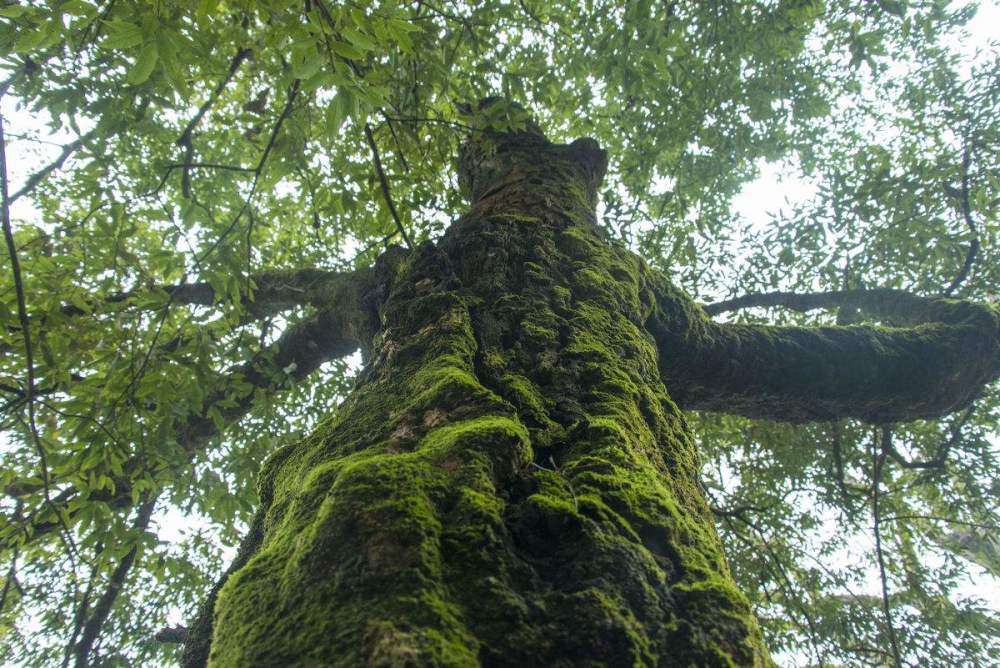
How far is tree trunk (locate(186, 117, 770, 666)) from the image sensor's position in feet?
3.33

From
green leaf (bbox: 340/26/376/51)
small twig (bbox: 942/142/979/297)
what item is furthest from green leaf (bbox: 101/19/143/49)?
small twig (bbox: 942/142/979/297)

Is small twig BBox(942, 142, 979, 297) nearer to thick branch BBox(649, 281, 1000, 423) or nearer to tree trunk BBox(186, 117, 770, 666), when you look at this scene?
thick branch BBox(649, 281, 1000, 423)

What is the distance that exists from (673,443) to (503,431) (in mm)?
889

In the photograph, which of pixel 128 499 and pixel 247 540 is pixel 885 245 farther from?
pixel 128 499

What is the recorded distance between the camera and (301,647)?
3.24 feet

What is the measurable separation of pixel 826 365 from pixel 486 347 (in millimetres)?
2503

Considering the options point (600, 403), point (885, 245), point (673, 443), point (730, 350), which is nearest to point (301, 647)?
point (600, 403)

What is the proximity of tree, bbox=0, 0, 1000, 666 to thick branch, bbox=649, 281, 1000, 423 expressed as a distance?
0.08 ft

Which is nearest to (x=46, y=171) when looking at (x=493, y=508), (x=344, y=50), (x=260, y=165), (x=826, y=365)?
(x=260, y=165)

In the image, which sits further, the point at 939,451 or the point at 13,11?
the point at 939,451

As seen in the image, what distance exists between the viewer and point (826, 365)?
3420mm

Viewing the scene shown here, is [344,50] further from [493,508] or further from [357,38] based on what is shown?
[493,508]

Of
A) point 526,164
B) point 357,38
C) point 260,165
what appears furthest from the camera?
point 526,164

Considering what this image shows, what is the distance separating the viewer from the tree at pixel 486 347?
118cm
